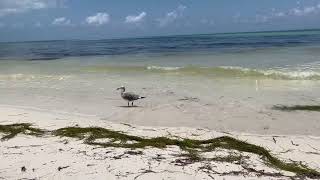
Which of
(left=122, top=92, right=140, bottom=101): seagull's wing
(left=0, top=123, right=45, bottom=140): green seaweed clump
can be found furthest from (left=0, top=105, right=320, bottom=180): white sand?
(left=122, top=92, right=140, bottom=101): seagull's wing

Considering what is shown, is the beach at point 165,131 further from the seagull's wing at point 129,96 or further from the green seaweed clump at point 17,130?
the seagull's wing at point 129,96

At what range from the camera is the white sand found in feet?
18.4

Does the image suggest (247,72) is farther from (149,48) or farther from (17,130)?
(149,48)

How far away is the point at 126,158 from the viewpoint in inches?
245

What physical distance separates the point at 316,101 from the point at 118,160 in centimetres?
738

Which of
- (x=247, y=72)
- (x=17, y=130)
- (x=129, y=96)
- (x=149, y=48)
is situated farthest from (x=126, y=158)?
(x=149, y=48)

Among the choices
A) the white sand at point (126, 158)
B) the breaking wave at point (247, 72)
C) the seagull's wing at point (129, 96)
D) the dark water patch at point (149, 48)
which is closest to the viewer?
the white sand at point (126, 158)

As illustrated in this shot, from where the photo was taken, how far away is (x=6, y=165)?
602cm

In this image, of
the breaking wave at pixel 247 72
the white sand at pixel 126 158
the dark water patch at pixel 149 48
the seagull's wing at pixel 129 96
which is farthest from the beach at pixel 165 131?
the dark water patch at pixel 149 48

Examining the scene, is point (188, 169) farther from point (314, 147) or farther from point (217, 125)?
point (217, 125)

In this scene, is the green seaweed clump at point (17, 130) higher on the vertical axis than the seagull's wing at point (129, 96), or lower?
lower

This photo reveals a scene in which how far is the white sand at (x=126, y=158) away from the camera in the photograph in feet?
18.4

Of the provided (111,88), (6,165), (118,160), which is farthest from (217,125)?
(111,88)

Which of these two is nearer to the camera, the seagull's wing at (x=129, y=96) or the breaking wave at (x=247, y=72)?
the seagull's wing at (x=129, y=96)
